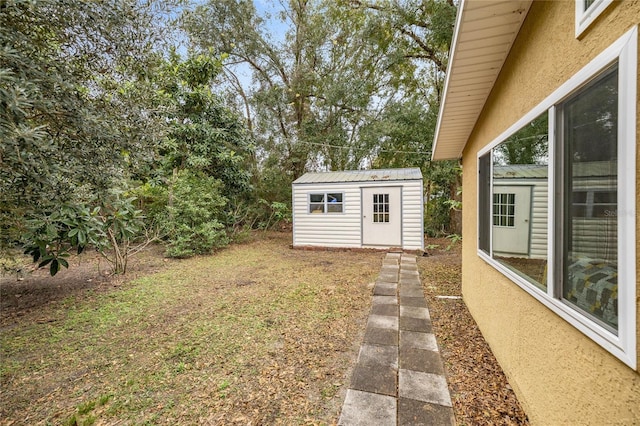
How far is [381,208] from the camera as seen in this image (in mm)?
7703

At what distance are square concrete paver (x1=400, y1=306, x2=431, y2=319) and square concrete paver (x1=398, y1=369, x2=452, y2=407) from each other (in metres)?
1.20

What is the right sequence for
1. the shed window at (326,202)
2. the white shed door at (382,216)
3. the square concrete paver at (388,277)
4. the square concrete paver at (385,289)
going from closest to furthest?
the square concrete paver at (385,289)
the square concrete paver at (388,277)
the white shed door at (382,216)
the shed window at (326,202)

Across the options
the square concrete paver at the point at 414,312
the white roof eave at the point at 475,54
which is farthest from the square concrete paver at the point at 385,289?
the white roof eave at the point at 475,54

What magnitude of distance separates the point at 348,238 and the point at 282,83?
361 inches

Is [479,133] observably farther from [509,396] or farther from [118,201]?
[118,201]

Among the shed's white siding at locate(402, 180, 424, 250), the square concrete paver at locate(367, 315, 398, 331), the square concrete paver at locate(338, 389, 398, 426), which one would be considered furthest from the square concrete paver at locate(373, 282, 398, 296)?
the shed's white siding at locate(402, 180, 424, 250)

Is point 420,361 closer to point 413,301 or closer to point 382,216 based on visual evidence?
point 413,301

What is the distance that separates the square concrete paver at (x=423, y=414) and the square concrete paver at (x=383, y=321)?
3.85 feet

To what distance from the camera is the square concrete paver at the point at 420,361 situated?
222cm

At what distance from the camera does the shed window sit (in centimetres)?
814

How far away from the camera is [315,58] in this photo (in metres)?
12.7

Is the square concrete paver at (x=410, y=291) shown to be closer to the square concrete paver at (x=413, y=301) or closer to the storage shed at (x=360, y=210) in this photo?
the square concrete paver at (x=413, y=301)

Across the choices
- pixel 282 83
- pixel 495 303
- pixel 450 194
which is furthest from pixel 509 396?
pixel 282 83

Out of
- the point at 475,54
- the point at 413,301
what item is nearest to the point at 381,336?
the point at 413,301
